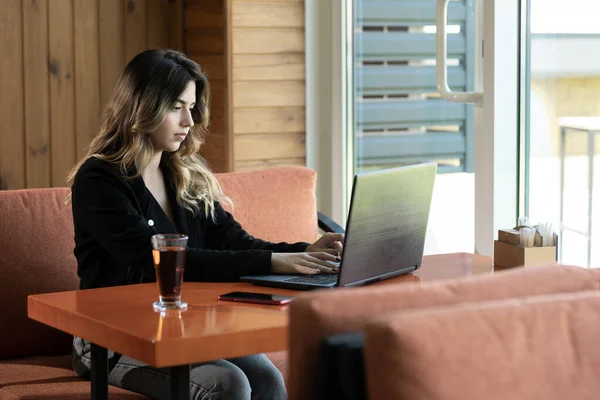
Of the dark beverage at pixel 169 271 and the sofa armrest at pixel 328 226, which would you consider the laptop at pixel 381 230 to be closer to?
the dark beverage at pixel 169 271

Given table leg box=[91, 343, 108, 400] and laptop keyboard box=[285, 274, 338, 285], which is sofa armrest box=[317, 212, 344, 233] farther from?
table leg box=[91, 343, 108, 400]

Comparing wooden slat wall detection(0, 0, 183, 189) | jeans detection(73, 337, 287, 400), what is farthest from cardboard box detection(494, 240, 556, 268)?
wooden slat wall detection(0, 0, 183, 189)

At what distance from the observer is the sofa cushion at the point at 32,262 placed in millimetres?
2547

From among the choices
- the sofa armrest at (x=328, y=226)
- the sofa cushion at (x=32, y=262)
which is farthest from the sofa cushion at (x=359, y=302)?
the sofa armrest at (x=328, y=226)

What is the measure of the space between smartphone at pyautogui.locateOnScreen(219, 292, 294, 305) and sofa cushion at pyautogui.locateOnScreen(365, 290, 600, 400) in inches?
29.1

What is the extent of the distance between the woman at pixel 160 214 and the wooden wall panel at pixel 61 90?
1539mm

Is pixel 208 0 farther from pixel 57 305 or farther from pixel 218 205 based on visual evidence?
A: pixel 57 305

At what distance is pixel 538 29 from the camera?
287cm

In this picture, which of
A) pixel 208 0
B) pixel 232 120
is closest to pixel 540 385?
pixel 232 120

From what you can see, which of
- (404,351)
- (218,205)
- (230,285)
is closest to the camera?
(404,351)

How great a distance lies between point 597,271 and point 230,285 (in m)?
0.94

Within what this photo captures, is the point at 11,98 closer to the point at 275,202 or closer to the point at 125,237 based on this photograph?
the point at 275,202

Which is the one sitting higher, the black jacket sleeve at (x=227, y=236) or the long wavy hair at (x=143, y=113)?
the long wavy hair at (x=143, y=113)

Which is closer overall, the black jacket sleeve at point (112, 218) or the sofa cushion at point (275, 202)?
the black jacket sleeve at point (112, 218)
